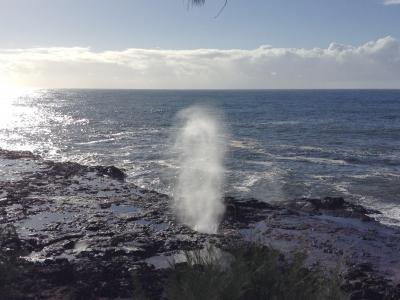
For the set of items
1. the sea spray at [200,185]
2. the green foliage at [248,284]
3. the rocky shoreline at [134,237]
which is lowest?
the sea spray at [200,185]

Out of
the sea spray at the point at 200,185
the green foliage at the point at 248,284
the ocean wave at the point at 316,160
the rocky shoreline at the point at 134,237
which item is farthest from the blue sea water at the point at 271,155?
the green foliage at the point at 248,284

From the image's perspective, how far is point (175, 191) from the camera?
97.7 feet

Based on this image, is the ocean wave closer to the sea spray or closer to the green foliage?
the sea spray

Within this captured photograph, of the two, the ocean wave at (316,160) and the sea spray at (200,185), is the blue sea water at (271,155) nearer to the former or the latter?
the ocean wave at (316,160)

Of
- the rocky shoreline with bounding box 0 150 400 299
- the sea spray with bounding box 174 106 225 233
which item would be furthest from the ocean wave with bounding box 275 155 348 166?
the rocky shoreline with bounding box 0 150 400 299

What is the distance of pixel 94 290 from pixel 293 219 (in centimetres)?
1157

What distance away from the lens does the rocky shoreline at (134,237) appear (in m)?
13.4

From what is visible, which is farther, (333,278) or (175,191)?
(175,191)

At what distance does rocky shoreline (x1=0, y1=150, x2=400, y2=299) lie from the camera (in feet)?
44.0

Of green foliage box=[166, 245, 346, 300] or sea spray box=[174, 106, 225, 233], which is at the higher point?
green foliage box=[166, 245, 346, 300]

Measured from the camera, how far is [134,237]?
59.0 ft

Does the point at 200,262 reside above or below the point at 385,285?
above

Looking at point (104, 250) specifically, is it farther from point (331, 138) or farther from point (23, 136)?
point (23, 136)

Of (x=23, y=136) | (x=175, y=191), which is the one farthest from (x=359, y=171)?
(x=23, y=136)
